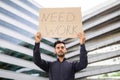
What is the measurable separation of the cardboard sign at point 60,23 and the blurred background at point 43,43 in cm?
1835

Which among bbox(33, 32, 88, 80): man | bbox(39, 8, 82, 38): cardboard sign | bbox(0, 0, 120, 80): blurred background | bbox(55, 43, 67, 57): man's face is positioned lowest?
bbox(33, 32, 88, 80): man

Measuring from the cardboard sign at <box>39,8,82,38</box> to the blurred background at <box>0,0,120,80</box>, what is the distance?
18.4m

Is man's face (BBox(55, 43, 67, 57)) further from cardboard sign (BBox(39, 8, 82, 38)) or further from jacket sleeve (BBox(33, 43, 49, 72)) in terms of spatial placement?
cardboard sign (BBox(39, 8, 82, 38))

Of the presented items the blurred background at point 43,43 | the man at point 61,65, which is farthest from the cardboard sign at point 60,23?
the blurred background at point 43,43

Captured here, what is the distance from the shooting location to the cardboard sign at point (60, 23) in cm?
368

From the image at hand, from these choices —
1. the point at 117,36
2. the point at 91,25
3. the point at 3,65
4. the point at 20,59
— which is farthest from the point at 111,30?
the point at 3,65

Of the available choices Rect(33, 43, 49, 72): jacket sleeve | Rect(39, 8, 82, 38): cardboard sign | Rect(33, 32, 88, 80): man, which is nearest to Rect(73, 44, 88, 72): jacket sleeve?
Rect(33, 32, 88, 80): man

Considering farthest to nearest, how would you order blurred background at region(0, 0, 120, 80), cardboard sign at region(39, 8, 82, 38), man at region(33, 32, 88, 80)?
1. blurred background at region(0, 0, 120, 80)
2. cardboard sign at region(39, 8, 82, 38)
3. man at region(33, 32, 88, 80)

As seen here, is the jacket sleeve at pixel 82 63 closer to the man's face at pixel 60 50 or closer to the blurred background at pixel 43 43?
the man's face at pixel 60 50

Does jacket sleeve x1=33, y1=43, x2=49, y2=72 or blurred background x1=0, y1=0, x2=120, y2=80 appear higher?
blurred background x1=0, y1=0, x2=120, y2=80

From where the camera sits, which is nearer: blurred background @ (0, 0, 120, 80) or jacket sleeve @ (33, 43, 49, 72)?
jacket sleeve @ (33, 43, 49, 72)

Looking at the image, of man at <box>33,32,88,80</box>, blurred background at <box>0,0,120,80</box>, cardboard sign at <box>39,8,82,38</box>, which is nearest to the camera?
man at <box>33,32,88,80</box>

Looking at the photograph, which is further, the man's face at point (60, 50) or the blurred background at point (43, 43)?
the blurred background at point (43, 43)

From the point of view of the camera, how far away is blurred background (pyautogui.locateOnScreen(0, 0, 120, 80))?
75.8ft
